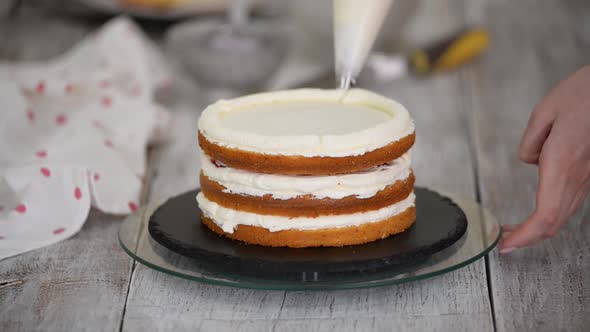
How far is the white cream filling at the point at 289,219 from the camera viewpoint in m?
1.28

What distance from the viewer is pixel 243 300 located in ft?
4.16

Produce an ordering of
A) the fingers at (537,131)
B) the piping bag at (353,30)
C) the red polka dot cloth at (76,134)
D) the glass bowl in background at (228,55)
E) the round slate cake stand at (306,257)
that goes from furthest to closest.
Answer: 1. the glass bowl in background at (228,55)
2. the red polka dot cloth at (76,134)
3. the piping bag at (353,30)
4. the fingers at (537,131)
5. the round slate cake stand at (306,257)

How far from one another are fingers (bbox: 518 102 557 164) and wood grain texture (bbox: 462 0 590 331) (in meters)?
0.17

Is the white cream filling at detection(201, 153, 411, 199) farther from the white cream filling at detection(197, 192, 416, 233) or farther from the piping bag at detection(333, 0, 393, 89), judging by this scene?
the piping bag at detection(333, 0, 393, 89)

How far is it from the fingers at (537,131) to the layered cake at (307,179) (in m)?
0.18

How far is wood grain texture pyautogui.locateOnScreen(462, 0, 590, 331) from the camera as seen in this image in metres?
1.28

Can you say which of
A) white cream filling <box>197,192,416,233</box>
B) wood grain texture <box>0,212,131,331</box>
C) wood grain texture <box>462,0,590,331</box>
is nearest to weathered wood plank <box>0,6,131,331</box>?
wood grain texture <box>0,212,131,331</box>

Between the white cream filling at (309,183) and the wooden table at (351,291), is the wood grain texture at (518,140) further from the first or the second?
the white cream filling at (309,183)

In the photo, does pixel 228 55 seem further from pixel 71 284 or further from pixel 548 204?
pixel 548 204

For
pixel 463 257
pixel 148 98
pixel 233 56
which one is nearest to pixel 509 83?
pixel 233 56

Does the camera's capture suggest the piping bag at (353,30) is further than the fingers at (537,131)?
Yes

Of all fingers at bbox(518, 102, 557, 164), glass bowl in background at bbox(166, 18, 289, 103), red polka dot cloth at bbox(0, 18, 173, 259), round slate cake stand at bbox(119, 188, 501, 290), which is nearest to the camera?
round slate cake stand at bbox(119, 188, 501, 290)

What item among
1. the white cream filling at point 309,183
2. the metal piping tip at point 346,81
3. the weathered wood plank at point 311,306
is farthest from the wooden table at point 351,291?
the metal piping tip at point 346,81

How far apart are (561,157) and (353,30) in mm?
394
